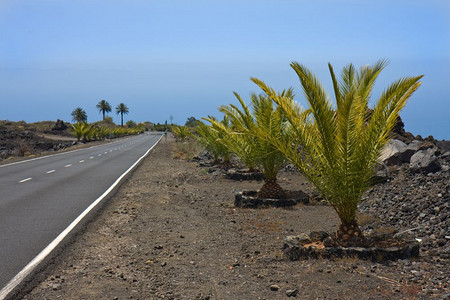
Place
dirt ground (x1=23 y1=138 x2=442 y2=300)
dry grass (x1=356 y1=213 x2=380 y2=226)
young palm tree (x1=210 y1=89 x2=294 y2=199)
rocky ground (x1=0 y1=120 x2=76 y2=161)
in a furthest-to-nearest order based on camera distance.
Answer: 1. rocky ground (x1=0 y1=120 x2=76 y2=161)
2. young palm tree (x1=210 y1=89 x2=294 y2=199)
3. dry grass (x1=356 y1=213 x2=380 y2=226)
4. dirt ground (x1=23 y1=138 x2=442 y2=300)

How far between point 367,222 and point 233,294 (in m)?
5.63

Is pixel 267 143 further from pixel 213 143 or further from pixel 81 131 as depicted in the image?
pixel 81 131

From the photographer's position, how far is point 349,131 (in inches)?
297

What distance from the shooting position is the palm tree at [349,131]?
7.35 m

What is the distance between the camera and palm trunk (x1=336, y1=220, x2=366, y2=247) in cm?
730

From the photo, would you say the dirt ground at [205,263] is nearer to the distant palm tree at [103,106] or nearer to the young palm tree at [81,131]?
the young palm tree at [81,131]

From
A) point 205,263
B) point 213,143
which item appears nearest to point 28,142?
point 213,143

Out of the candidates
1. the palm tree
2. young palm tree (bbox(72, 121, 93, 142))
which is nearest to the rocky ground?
young palm tree (bbox(72, 121, 93, 142))

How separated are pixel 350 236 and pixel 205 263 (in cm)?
228

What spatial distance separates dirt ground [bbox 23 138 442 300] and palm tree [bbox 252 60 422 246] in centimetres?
122

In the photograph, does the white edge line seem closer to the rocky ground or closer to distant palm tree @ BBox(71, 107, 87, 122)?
the rocky ground

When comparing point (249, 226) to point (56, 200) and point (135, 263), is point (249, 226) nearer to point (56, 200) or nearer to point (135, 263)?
point (135, 263)

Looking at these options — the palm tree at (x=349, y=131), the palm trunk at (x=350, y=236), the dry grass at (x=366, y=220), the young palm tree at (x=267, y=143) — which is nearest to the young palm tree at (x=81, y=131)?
the young palm tree at (x=267, y=143)

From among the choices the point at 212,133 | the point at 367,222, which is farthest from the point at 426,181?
the point at 212,133
